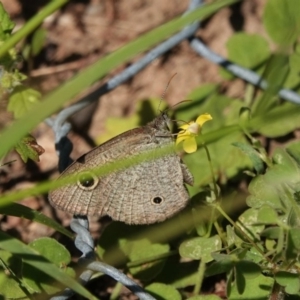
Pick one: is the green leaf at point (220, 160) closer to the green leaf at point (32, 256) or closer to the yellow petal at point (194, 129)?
the yellow petal at point (194, 129)

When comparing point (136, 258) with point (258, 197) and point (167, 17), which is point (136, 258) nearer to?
point (258, 197)

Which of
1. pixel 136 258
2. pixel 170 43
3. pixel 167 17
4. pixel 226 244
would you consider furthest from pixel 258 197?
pixel 167 17

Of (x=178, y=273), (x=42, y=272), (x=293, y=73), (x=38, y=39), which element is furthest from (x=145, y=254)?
(x=38, y=39)

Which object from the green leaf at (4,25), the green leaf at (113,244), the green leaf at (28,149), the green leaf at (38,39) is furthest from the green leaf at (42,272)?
the green leaf at (38,39)

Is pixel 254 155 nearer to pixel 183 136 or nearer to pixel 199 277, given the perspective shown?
pixel 183 136

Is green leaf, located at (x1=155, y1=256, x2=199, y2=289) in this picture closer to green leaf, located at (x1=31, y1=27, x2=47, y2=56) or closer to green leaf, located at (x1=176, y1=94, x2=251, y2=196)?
green leaf, located at (x1=176, y1=94, x2=251, y2=196)
